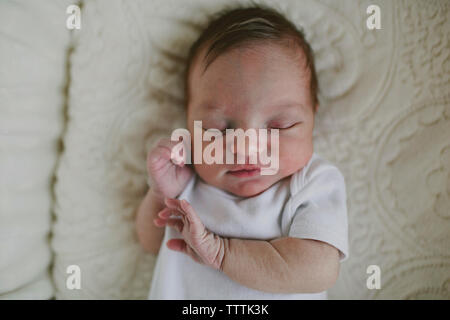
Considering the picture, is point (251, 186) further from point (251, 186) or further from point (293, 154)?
point (293, 154)

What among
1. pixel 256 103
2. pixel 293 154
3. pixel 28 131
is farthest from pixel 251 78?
pixel 28 131

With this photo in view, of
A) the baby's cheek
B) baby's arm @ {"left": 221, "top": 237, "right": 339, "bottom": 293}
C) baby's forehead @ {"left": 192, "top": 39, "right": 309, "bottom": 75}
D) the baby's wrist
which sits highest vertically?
baby's forehead @ {"left": 192, "top": 39, "right": 309, "bottom": 75}

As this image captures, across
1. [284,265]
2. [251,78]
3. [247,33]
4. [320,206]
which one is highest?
[247,33]

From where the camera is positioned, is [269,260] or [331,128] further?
[331,128]

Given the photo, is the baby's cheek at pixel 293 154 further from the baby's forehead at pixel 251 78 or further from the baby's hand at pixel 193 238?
the baby's hand at pixel 193 238

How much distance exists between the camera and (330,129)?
0.82 m

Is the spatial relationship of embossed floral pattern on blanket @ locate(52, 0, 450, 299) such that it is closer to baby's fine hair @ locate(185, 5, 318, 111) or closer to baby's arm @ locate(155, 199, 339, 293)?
baby's fine hair @ locate(185, 5, 318, 111)

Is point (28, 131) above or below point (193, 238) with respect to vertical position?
above

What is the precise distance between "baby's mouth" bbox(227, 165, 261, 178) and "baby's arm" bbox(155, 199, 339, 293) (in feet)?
0.44

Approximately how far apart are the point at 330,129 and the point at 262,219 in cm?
29

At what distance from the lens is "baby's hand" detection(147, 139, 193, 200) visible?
28.7 inches

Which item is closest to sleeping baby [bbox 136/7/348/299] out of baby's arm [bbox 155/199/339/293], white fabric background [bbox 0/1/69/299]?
baby's arm [bbox 155/199/339/293]
